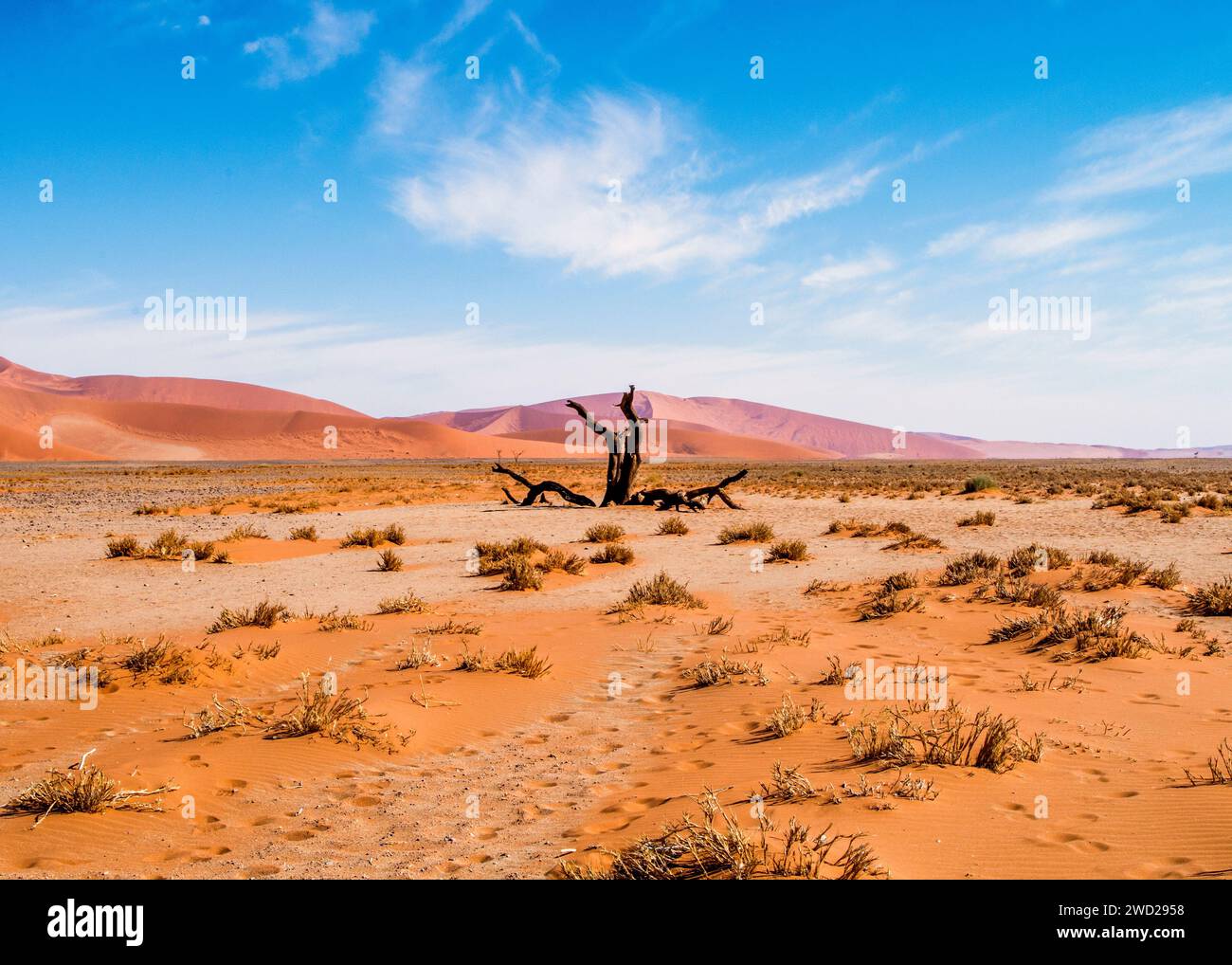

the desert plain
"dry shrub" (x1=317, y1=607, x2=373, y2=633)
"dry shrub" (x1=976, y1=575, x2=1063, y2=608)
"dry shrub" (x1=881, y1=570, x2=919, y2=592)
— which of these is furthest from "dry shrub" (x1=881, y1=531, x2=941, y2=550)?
"dry shrub" (x1=317, y1=607, x2=373, y2=633)

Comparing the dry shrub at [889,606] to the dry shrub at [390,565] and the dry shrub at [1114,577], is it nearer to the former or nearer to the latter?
the dry shrub at [1114,577]

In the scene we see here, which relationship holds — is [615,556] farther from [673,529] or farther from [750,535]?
[673,529]

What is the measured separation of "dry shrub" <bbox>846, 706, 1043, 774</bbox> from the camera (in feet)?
15.6

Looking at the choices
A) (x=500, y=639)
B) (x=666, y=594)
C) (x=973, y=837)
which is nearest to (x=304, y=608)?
(x=500, y=639)

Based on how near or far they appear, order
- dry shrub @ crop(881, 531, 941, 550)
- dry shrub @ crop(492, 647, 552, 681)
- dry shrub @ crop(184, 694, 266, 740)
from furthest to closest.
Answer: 1. dry shrub @ crop(881, 531, 941, 550)
2. dry shrub @ crop(492, 647, 552, 681)
3. dry shrub @ crop(184, 694, 266, 740)

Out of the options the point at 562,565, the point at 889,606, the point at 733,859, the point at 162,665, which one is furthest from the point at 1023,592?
the point at 162,665

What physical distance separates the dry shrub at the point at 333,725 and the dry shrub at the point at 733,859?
2766 millimetres

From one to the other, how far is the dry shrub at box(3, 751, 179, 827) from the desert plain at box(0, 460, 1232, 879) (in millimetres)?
25

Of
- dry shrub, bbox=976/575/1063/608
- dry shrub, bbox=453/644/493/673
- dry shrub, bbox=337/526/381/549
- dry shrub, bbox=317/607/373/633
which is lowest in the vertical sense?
dry shrub, bbox=453/644/493/673

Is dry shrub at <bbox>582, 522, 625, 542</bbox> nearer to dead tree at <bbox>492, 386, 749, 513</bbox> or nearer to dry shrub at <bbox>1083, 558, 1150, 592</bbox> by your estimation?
dead tree at <bbox>492, 386, 749, 513</bbox>

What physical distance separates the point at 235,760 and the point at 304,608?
5592mm
